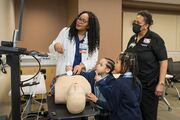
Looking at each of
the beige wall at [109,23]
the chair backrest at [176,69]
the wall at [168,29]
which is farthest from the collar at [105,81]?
the wall at [168,29]

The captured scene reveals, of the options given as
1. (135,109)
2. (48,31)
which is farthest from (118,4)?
(135,109)

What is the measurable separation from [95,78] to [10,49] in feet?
2.69

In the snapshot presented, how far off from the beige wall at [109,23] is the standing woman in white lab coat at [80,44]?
8.07ft

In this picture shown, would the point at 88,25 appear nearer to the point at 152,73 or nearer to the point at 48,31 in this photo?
the point at 152,73

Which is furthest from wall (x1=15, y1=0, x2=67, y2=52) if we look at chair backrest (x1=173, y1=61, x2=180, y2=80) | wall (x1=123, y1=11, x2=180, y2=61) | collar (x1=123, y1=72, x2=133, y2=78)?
collar (x1=123, y1=72, x2=133, y2=78)

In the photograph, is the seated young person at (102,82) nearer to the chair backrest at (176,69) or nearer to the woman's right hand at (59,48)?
the woman's right hand at (59,48)

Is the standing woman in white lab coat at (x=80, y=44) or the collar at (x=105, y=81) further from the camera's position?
the standing woman in white lab coat at (x=80, y=44)

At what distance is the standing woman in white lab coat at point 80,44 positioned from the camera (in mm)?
1906

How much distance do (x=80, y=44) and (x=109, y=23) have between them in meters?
2.66

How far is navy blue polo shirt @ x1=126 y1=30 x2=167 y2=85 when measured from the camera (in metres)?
2.11

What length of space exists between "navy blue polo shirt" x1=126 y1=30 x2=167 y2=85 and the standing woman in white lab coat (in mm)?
473

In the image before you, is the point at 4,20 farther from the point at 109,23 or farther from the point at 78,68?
the point at 78,68

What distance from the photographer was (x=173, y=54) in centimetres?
620

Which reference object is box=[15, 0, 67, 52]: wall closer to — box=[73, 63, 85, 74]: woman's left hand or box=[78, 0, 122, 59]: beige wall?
box=[78, 0, 122, 59]: beige wall
